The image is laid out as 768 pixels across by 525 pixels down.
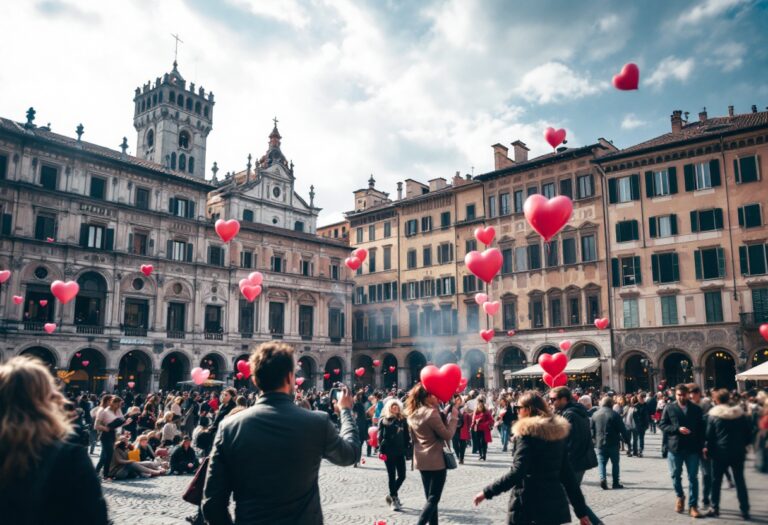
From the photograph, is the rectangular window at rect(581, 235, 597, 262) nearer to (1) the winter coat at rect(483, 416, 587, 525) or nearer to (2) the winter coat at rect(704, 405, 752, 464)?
(2) the winter coat at rect(704, 405, 752, 464)

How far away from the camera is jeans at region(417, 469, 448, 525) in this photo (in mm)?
7262

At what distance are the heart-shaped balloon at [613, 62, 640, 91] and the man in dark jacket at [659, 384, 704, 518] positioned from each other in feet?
14.7

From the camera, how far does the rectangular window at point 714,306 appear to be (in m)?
31.8

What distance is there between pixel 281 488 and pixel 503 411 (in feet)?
52.6

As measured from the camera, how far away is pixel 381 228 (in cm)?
5025

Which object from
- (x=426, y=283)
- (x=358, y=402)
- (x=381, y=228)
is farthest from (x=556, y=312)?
(x=358, y=402)

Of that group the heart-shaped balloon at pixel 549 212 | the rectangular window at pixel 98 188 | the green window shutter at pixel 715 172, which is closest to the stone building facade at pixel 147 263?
the rectangular window at pixel 98 188

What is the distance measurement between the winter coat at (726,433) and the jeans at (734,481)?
6 cm

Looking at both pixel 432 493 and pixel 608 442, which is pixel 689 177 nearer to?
pixel 608 442

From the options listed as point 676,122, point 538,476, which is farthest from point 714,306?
point 538,476

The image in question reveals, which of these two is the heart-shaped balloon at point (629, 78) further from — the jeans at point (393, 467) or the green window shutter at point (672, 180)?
the green window shutter at point (672, 180)

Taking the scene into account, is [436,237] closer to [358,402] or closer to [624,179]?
[624,179]

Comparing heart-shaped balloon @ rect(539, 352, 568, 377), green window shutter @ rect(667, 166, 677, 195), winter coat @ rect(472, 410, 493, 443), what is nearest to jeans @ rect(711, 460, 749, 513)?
heart-shaped balloon @ rect(539, 352, 568, 377)

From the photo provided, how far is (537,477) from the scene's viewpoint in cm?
511
